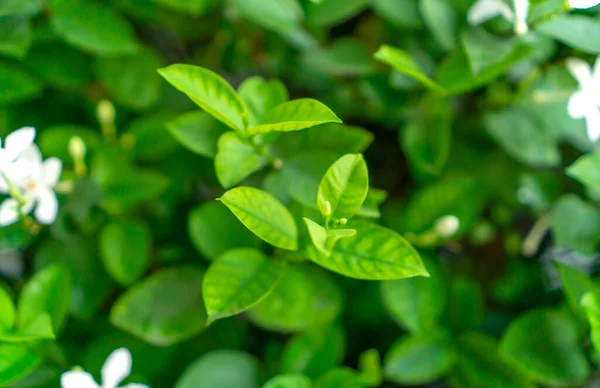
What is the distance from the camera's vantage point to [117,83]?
0.71 metres

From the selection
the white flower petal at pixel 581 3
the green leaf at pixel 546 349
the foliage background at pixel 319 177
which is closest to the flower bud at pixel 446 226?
the foliage background at pixel 319 177

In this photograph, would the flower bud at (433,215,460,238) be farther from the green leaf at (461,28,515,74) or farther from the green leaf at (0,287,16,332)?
the green leaf at (0,287,16,332)

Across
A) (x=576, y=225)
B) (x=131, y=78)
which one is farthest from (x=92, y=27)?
(x=576, y=225)

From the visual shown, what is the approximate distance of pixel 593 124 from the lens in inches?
22.7

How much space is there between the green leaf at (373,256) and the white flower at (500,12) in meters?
0.30

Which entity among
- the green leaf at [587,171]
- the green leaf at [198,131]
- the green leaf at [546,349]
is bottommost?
the green leaf at [546,349]

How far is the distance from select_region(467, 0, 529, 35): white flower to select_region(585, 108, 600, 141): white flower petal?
0.38 ft

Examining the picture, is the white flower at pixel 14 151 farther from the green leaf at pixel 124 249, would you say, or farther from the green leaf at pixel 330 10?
the green leaf at pixel 330 10

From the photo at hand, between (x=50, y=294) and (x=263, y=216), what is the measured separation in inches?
10.4

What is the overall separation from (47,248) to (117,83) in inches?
8.9

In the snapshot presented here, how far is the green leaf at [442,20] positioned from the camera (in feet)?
2.04

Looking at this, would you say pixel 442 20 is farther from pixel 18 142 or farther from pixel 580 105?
pixel 18 142

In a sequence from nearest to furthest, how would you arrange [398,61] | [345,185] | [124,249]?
[345,185]
[398,61]
[124,249]

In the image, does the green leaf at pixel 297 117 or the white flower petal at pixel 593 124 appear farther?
the white flower petal at pixel 593 124
